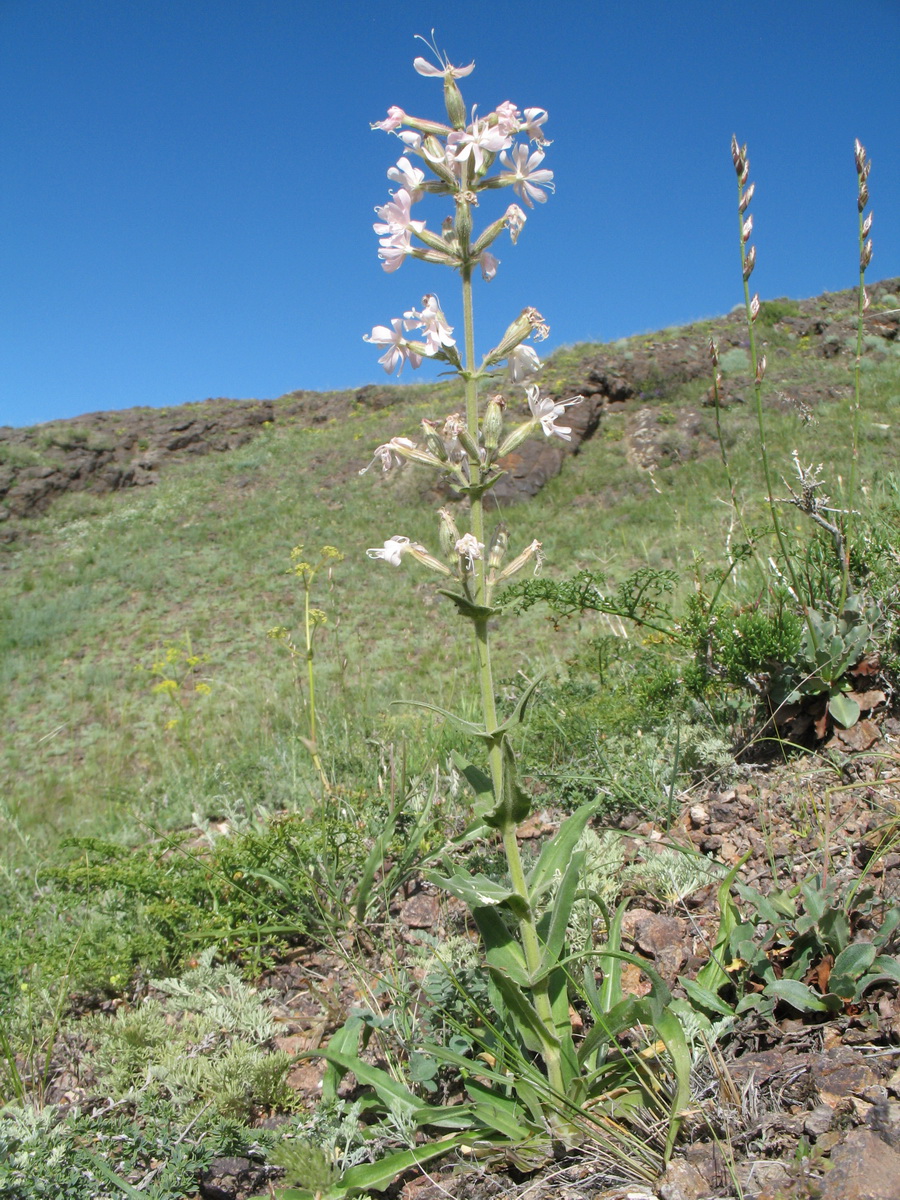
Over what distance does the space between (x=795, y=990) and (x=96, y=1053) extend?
2.00 m

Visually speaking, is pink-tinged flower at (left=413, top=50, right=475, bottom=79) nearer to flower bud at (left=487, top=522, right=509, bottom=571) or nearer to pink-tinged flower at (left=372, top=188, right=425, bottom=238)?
pink-tinged flower at (left=372, top=188, right=425, bottom=238)

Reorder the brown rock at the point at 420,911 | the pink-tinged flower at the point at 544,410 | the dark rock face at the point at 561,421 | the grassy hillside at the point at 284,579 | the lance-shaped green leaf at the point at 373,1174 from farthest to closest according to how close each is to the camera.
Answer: the dark rock face at the point at 561,421
the grassy hillside at the point at 284,579
the brown rock at the point at 420,911
the pink-tinged flower at the point at 544,410
the lance-shaped green leaf at the point at 373,1174

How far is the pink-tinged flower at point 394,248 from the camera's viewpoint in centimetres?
186

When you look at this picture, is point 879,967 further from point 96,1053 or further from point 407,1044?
point 96,1053

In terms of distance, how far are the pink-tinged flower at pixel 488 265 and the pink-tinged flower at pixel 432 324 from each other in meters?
0.14

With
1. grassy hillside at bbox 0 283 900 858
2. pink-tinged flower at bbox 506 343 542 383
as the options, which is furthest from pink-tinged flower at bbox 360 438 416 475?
grassy hillside at bbox 0 283 900 858

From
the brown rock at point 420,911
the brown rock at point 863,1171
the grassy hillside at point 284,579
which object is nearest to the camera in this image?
the brown rock at point 863,1171

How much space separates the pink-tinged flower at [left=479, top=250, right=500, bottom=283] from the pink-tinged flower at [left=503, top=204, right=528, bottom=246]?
102 millimetres

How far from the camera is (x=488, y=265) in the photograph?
6.10 feet

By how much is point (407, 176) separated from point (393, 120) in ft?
0.52

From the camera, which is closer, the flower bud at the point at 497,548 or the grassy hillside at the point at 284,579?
the flower bud at the point at 497,548

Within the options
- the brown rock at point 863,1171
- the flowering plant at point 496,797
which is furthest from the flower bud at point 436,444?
the brown rock at point 863,1171

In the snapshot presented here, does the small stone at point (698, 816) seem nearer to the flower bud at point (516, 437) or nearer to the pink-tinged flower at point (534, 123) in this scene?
the flower bud at point (516, 437)

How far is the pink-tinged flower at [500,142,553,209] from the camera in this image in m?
1.86
